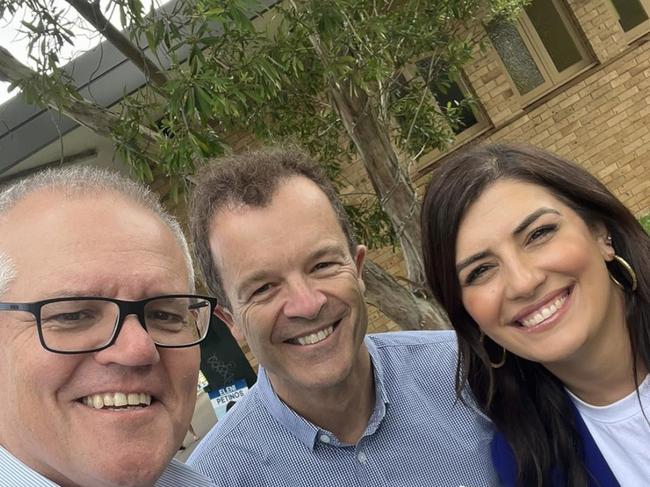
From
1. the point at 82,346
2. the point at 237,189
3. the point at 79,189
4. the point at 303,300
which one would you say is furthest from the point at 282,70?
the point at 82,346

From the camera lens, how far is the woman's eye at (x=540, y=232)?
2.09 m

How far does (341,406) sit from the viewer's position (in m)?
2.26

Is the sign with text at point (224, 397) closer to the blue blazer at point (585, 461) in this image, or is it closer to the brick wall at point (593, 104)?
the blue blazer at point (585, 461)

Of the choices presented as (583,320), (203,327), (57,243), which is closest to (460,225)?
(583,320)

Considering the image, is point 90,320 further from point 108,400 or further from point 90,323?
point 108,400

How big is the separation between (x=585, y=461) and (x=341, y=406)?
2.73ft

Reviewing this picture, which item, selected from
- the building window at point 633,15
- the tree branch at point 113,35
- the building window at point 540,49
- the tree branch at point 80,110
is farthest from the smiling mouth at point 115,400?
the building window at point 633,15

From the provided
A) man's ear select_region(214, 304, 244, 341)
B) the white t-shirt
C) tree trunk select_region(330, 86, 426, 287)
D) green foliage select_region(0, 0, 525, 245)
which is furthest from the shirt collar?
tree trunk select_region(330, 86, 426, 287)

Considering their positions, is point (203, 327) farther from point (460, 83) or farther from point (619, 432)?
point (460, 83)

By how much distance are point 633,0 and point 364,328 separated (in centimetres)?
938

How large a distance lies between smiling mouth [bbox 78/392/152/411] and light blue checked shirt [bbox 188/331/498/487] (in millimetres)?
867

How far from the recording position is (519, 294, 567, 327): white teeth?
6.77 feet

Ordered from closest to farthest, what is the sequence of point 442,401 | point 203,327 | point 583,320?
point 203,327 < point 583,320 < point 442,401

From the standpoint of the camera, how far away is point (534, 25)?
9727mm
